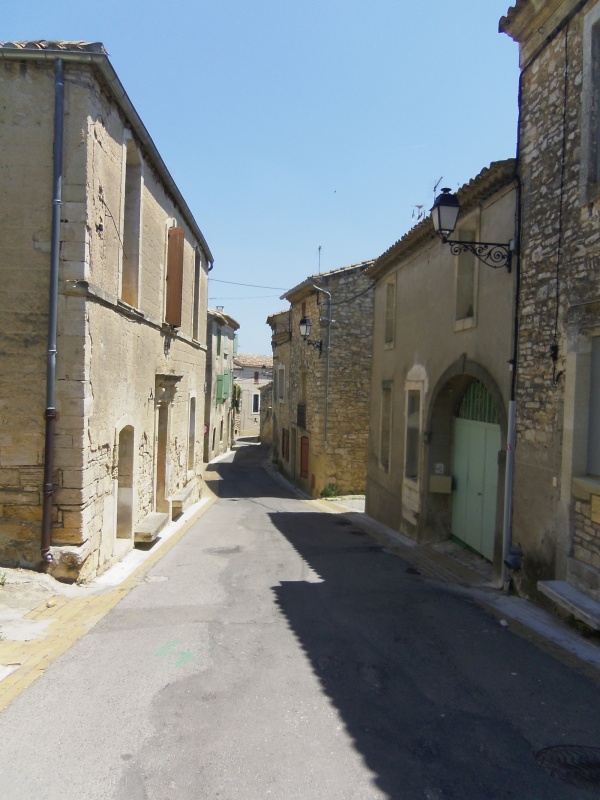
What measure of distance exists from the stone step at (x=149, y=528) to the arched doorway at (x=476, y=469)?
4.94 m

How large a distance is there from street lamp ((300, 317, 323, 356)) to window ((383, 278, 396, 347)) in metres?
5.49

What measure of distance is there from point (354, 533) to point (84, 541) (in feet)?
21.4

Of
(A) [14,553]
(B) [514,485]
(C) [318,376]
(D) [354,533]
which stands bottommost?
(D) [354,533]

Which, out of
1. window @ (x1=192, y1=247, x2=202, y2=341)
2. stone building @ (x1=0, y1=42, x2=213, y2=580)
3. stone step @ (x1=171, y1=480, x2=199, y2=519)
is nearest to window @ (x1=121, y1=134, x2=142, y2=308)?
stone building @ (x1=0, y1=42, x2=213, y2=580)

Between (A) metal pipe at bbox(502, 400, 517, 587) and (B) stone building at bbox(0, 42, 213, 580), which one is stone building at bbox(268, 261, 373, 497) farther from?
(B) stone building at bbox(0, 42, 213, 580)

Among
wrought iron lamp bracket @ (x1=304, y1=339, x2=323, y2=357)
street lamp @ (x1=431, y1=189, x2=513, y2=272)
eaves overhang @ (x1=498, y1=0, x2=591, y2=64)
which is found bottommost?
wrought iron lamp bracket @ (x1=304, y1=339, x2=323, y2=357)

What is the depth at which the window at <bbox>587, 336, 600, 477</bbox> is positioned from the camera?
599 centimetres

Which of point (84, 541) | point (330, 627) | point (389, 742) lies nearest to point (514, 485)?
point (330, 627)

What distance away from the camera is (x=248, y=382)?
50.8 metres

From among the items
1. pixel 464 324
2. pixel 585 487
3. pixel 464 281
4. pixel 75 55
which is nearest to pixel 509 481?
pixel 585 487

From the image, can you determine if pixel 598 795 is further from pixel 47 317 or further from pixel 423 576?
pixel 47 317

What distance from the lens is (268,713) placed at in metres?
4.10

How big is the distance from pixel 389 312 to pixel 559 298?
24.6 feet

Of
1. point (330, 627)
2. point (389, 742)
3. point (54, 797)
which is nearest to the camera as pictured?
point (54, 797)
